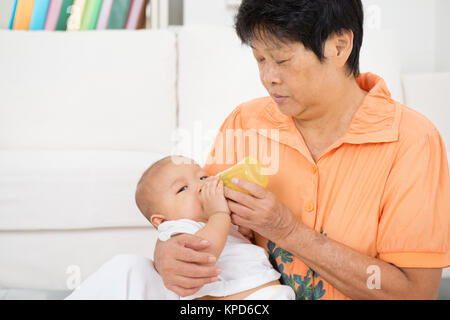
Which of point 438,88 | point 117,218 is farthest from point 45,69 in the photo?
point 438,88

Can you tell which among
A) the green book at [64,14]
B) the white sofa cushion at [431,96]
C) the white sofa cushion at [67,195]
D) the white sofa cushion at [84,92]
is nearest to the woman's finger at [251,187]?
the white sofa cushion at [67,195]

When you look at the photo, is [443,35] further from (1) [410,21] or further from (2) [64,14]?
(2) [64,14]

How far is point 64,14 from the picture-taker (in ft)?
7.63

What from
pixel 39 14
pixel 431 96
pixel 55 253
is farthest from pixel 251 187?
pixel 39 14

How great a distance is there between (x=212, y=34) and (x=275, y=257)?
1.34 m

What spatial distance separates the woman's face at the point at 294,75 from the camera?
88 centimetres

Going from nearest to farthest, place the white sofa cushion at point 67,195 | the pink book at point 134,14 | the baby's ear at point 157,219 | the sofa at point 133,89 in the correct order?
the baby's ear at point 157,219, the white sofa cushion at point 67,195, the sofa at point 133,89, the pink book at point 134,14

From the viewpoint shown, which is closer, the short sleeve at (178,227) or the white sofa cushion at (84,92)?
the short sleeve at (178,227)

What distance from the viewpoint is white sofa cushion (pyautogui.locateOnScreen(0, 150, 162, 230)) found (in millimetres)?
1526

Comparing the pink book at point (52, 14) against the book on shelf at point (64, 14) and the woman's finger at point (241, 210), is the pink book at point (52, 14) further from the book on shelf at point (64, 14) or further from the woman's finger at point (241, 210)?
the woman's finger at point (241, 210)

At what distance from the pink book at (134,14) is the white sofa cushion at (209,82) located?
1.52 feet

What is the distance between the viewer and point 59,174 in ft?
5.01

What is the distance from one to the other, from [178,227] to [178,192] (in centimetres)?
14
